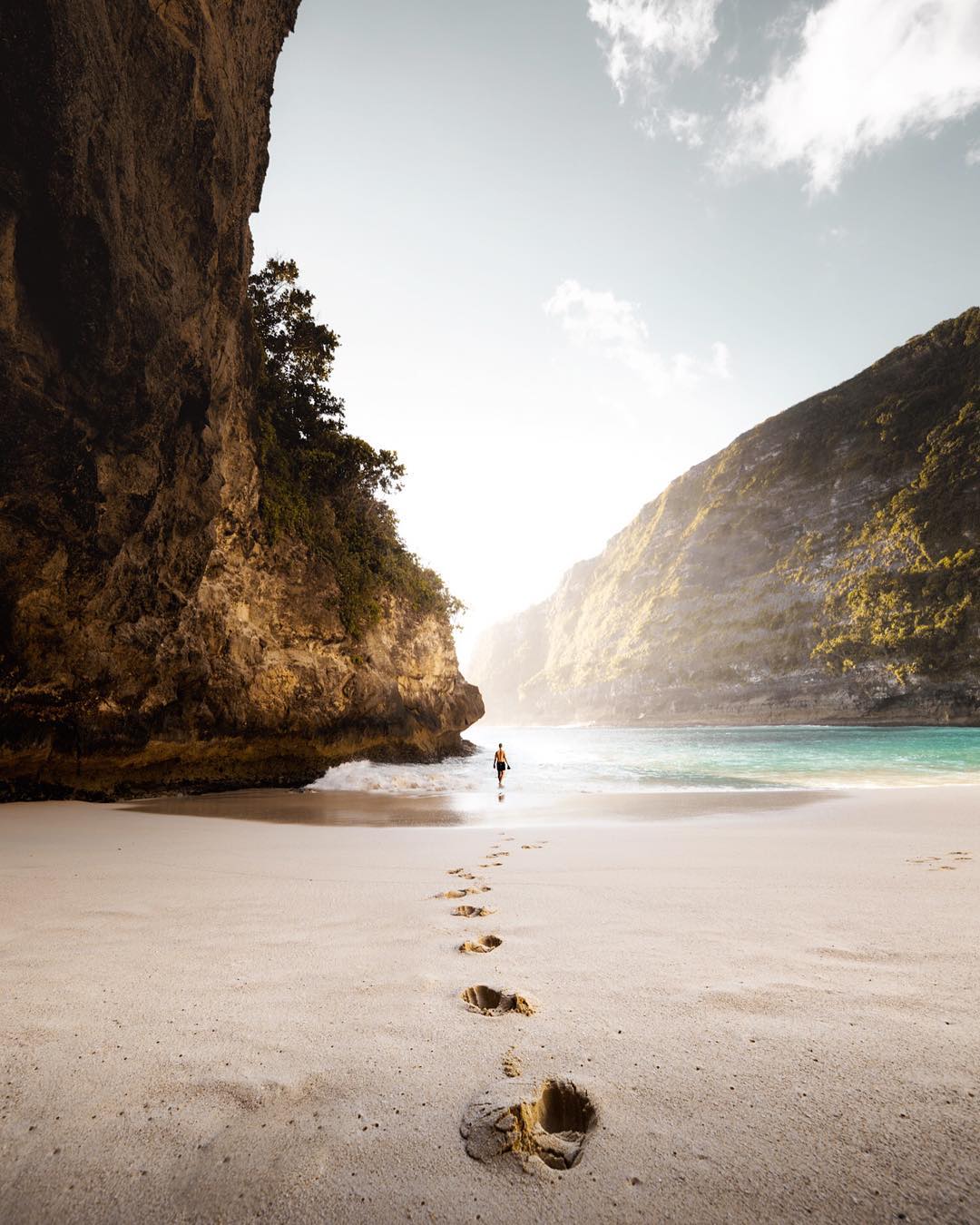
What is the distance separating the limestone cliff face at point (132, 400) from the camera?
7227 mm

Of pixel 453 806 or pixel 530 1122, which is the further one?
pixel 453 806

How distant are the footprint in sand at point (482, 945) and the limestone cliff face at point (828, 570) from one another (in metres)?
54.2

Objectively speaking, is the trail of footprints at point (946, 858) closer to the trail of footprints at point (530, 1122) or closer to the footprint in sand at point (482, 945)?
the footprint in sand at point (482, 945)

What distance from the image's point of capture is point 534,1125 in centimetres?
143

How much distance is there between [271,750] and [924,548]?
58313mm

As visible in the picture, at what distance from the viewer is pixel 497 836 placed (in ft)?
20.9

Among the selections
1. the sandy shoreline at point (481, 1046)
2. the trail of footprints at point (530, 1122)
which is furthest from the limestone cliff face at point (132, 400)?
the trail of footprints at point (530, 1122)

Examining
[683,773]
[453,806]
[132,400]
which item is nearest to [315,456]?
[132,400]

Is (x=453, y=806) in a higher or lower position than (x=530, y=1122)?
lower

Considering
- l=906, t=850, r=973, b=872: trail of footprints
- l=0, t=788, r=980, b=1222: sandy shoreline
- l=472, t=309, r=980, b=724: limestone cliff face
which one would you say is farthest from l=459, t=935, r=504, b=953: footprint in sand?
l=472, t=309, r=980, b=724: limestone cliff face

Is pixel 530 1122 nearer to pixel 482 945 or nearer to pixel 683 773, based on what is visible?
pixel 482 945

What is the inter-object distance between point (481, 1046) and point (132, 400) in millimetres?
10160

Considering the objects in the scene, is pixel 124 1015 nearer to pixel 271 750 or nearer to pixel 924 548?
pixel 271 750

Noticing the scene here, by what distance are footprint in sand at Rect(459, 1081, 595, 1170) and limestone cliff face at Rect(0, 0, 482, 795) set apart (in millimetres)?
9776
